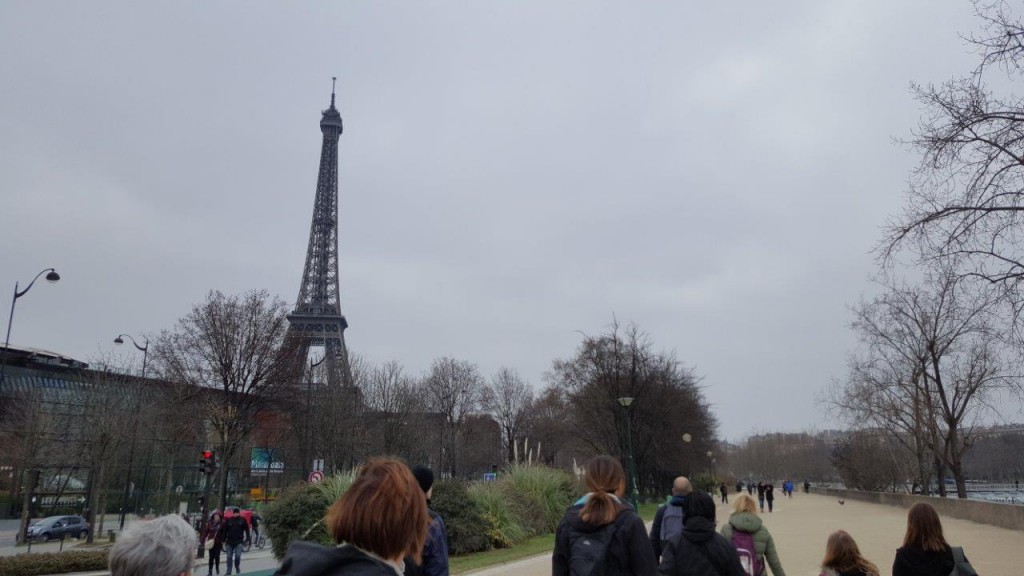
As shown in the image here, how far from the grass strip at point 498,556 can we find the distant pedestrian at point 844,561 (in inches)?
374

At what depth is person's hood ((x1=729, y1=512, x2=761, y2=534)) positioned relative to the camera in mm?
6020

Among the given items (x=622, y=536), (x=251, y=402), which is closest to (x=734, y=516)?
(x=622, y=536)

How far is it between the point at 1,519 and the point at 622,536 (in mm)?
51187

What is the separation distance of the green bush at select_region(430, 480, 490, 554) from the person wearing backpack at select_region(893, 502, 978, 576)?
44.9 feet

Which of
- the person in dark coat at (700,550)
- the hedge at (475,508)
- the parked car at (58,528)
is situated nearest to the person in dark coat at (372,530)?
the person in dark coat at (700,550)

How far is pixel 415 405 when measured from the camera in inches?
1800

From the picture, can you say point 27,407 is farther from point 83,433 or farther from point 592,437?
point 592,437

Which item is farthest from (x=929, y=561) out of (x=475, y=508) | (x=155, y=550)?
(x=475, y=508)

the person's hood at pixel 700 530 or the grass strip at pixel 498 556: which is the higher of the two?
the person's hood at pixel 700 530

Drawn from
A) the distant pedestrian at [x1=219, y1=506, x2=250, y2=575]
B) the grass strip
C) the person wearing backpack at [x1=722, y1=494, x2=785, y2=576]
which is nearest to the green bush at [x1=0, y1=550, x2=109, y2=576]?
the distant pedestrian at [x1=219, y1=506, x2=250, y2=575]

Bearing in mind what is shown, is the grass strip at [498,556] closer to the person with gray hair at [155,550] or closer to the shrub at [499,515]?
the shrub at [499,515]

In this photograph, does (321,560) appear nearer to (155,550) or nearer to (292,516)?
(155,550)

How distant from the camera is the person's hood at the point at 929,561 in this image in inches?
194

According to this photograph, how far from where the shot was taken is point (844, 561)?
510 centimetres
